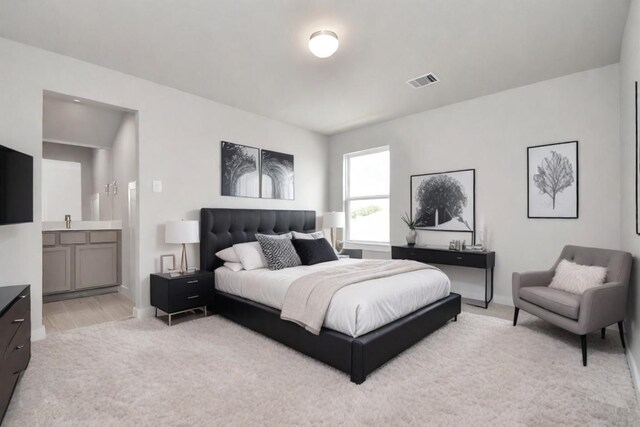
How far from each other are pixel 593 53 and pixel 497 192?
1670mm

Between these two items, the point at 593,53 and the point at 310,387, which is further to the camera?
the point at 593,53

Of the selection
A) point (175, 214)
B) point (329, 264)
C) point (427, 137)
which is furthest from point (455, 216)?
point (175, 214)

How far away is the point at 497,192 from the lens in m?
4.13

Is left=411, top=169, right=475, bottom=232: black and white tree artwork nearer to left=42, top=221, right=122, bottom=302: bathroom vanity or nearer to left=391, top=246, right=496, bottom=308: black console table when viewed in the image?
left=391, top=246, right=496, bottom=308: black console table

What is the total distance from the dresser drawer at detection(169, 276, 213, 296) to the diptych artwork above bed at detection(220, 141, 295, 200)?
129cm

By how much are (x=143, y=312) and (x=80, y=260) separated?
184 centimetres

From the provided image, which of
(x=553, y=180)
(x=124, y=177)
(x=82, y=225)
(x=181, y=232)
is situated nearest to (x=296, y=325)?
(x=181, y=232)

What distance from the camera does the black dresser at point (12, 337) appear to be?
1.73m

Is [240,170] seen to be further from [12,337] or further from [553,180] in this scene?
[553,180]

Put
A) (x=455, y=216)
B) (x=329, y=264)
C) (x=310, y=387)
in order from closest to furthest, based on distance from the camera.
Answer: (x=310, y=387), (x=329, y=264), (x=455, y=216)

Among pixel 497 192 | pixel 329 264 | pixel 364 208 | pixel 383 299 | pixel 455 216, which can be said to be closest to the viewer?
pixel 383 299

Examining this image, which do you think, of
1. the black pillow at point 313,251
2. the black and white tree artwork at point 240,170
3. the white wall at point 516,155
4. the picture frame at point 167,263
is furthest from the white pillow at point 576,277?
the picture frame at point 167,263

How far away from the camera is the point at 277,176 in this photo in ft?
16.8

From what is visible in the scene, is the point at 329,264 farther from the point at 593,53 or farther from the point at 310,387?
the point at 593,53
